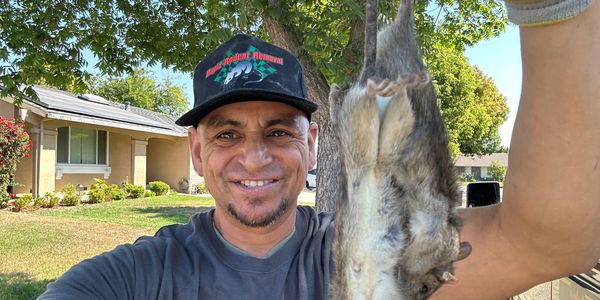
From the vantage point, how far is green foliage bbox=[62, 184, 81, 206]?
17.2 m

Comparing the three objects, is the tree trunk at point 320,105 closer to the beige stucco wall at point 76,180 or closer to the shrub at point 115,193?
the shrub at point 115,193

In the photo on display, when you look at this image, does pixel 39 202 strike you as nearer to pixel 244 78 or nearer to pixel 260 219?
pixel 260 219

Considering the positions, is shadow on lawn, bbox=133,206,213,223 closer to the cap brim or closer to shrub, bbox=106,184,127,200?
shrub, bbox=106,184,127,200

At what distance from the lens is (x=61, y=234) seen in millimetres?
11555

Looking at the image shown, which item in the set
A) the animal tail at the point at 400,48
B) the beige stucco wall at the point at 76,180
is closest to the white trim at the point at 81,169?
the beige stucco wall at the point at 76,180

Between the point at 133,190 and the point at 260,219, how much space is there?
20.0m

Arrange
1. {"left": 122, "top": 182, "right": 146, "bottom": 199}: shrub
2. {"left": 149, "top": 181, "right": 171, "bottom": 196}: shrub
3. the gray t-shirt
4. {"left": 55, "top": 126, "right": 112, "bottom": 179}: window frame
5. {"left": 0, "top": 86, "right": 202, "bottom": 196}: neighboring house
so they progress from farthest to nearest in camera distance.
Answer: {"left": 149, "top": 181, "right": 171, "bottom": 196}: shrub < {"left": 122, "top": 182, "right": 146, "bottom": 199}: shrub < {"left": 55, "top": 126, "right": 112, "bottom": 179}: window frame < {"left": 0, "top": 86, "right": 202, "bottom": 196}: neighboring house < the gray t-shirt

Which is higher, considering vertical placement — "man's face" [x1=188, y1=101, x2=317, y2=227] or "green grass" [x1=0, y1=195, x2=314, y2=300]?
"man's face" [x1=188, y1=101, x2=317, y2=227]

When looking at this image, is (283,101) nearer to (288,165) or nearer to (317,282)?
(288,165)

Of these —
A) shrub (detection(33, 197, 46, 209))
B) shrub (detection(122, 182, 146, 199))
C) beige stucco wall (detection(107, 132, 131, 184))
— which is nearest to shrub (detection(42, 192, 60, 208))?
shrub (detection(33, 197, 46, 209))

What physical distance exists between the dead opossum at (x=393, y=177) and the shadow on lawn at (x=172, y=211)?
1331 centimetres

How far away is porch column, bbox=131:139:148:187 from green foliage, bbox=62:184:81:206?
4.33m

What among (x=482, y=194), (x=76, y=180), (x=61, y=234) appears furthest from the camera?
(x=76, y=180)

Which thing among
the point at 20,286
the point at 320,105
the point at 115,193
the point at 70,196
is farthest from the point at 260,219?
the point at 115,193
